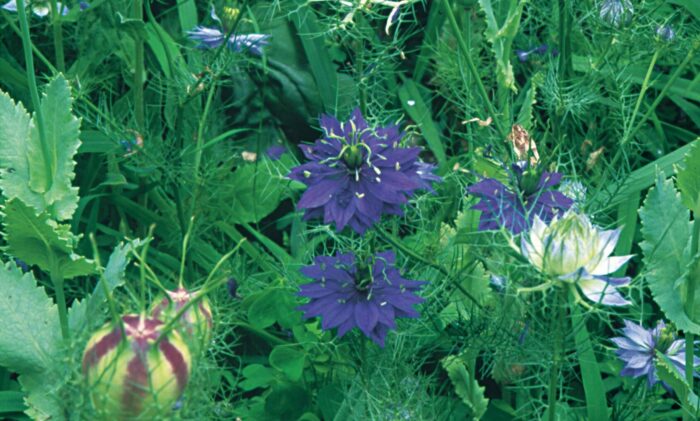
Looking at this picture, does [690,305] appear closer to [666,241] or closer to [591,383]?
[666,241]

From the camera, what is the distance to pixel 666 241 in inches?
50.3

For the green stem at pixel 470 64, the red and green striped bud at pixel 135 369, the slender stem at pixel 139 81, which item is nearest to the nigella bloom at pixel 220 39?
the slender stem at pixel 139 81

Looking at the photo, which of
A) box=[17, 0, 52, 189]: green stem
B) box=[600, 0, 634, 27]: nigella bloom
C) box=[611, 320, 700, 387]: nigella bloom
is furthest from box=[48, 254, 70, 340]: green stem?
box=[600, 0, 634, 27]: nigella bloom

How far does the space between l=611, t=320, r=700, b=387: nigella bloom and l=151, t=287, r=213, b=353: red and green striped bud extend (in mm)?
693

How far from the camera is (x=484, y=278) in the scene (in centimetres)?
151

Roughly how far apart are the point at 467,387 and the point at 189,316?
0.70 meters

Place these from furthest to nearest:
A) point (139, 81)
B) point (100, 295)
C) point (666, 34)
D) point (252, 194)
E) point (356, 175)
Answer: point (252, 194), point (139, 81), point (666, 34), point (356, 175), point (100, 295)

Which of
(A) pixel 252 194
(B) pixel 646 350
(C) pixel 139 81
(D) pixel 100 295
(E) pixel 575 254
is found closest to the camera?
(E) pixel 575 254

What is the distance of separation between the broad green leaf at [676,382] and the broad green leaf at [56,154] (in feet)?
2.53

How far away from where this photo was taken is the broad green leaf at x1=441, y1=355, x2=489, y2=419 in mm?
1450

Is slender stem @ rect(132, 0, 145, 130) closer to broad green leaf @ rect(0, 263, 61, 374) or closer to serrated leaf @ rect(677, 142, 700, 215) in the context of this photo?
broad green leaf @ rect(0, 263, 61, 374)

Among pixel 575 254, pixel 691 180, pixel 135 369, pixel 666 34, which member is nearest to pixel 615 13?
pixel 666 34

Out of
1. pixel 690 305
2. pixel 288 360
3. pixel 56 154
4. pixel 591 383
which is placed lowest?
pixel 591 383

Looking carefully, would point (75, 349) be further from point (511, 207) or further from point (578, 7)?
point (578, 7)
